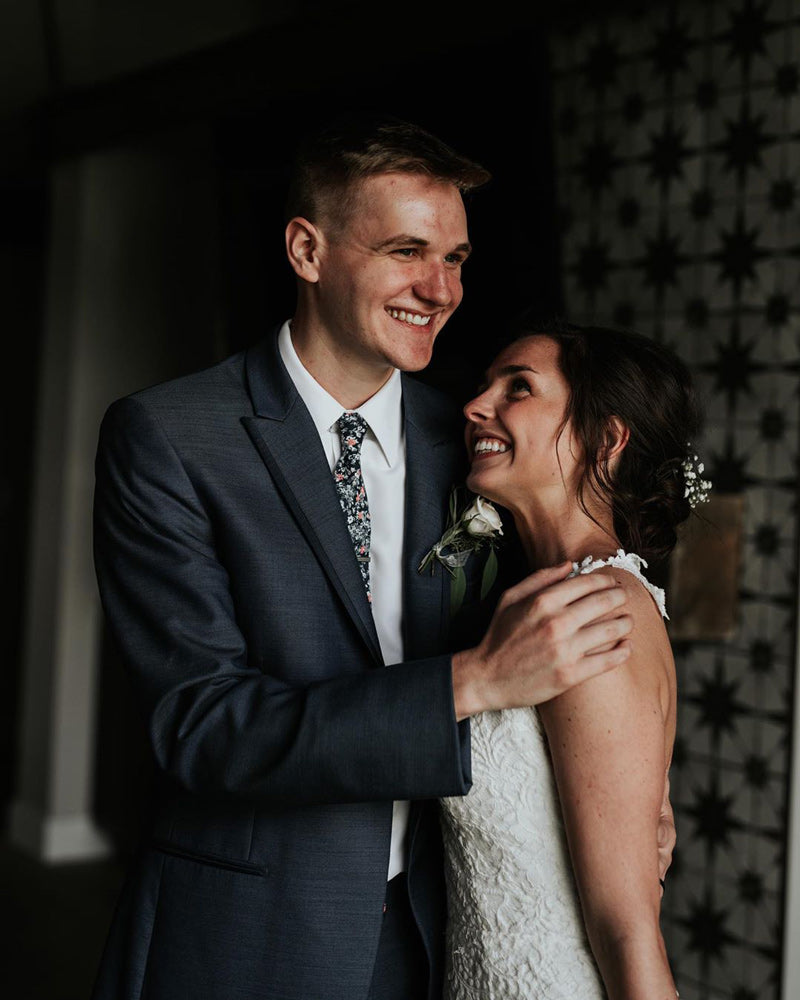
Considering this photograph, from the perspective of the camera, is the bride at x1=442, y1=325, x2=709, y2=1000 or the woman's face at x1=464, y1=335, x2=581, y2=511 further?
the woman's face at x1=464, y1=335, x2=581, y2=511

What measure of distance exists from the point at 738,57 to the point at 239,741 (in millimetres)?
2829

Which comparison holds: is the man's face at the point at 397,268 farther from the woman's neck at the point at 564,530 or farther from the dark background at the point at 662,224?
the dark background at the point at 662,224

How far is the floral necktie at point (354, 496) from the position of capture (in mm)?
1995

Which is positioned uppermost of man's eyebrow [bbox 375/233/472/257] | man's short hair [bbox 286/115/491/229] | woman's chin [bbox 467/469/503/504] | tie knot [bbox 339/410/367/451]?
man's short hair [bbox 286/115/491/229]

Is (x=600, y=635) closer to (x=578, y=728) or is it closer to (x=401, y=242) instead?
(x=578, y=728)

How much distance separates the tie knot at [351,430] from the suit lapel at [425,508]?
99mm

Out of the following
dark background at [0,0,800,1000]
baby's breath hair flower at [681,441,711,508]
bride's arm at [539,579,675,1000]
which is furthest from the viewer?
dark background at [0,0,800,1000]

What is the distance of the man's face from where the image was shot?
2.01 metres

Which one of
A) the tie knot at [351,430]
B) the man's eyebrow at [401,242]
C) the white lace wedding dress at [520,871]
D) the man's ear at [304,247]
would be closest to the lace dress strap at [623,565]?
the white lace wedding dress at [520,871]

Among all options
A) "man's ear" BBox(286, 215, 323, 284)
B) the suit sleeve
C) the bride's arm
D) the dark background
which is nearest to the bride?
the bride's arm

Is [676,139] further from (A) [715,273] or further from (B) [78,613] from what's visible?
(B) [78,613]

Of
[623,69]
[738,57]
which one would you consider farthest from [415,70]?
[738,57]

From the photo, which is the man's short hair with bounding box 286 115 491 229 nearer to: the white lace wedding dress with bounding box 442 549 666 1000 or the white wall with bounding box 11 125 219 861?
the white lace wedding dress with bounding box 442 549 666 1000

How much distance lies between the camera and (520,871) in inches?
72.7
